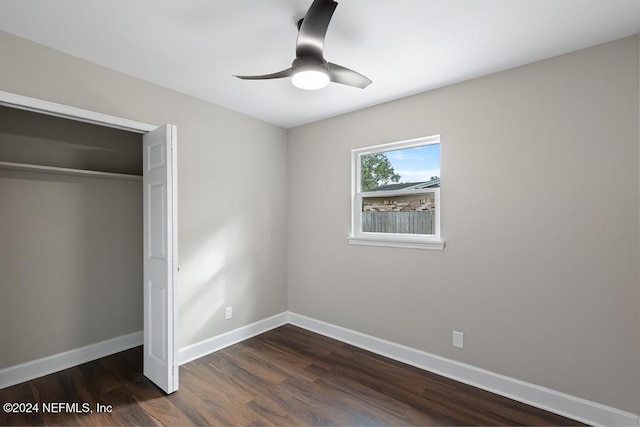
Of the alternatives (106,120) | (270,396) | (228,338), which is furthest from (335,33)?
(228,338)

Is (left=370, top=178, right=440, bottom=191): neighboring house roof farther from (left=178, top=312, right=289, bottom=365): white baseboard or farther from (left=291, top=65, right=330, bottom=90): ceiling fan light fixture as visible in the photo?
(left=178, top=312, right=289, bottom=365): white baseboard

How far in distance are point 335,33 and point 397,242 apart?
6.11 feet

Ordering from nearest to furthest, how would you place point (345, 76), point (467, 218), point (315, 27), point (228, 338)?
point (315, 27)
point (345, 76)
point (467, 218)
point (228, 338)

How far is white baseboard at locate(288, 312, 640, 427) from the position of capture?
1.96m

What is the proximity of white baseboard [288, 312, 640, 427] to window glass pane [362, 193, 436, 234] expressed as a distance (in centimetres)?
112

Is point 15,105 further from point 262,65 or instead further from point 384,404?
point 384,404

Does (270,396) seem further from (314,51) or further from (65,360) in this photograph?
(314,51)

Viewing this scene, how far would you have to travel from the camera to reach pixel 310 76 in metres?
1.67

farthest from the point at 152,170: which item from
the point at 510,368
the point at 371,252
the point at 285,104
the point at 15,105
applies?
the point at 510,368

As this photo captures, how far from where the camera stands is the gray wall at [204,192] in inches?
85.0

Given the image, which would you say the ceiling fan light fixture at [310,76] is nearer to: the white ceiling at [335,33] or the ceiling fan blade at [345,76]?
the ceiling fan blade at [345,76]

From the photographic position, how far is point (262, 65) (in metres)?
2.34

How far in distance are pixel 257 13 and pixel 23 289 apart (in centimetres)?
289

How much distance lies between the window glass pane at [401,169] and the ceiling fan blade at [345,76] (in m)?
1.19
